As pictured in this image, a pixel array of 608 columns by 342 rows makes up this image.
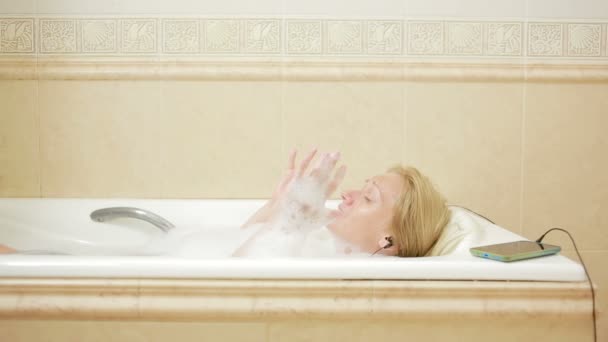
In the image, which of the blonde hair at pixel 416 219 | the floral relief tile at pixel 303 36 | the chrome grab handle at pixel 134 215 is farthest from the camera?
the floral relief tile at pixel 303 36

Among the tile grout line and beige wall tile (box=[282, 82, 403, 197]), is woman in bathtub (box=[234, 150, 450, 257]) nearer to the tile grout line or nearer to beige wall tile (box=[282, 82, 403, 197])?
beige wall tile (box=[282, 82, 403, 197])

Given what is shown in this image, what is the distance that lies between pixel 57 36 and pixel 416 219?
1418 millimetres

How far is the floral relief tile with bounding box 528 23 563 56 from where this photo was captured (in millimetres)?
2084

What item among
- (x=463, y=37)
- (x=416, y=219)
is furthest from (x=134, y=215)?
(x=463, y=37)

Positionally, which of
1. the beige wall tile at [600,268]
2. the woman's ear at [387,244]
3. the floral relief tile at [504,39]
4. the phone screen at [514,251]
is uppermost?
the floral relief tile at [504,39]

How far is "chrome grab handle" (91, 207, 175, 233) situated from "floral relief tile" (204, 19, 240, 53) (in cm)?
63

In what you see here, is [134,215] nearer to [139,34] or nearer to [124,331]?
[139,34]

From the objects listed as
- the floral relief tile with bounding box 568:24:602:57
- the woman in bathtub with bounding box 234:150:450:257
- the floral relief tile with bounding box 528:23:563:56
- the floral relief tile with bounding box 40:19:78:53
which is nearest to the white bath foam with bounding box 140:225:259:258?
the woman in bathtub with bounding box 234:150:450:257

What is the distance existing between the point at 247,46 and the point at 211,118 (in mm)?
287

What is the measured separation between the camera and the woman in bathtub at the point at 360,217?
1512 millimetres

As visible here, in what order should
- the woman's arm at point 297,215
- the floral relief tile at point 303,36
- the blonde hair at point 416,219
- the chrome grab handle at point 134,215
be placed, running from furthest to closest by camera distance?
the floral relief tile at point 303,36 < the chrome grab handle at point 134,215 < the blonde hair at point 416,219 < the woman's arm at point 297,215

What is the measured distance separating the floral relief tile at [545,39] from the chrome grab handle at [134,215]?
1403 millimetres

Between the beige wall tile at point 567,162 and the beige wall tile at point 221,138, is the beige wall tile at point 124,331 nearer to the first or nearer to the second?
the beige wall tile at point 221,138

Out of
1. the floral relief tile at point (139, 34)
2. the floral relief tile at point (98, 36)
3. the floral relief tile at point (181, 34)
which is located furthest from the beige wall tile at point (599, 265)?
the floral relief tile at point (98, 36)
